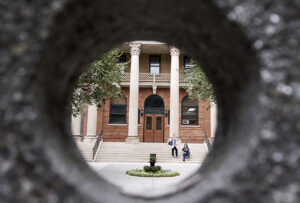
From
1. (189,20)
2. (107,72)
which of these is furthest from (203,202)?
(107,72)

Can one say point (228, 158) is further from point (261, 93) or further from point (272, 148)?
point (261, 93)

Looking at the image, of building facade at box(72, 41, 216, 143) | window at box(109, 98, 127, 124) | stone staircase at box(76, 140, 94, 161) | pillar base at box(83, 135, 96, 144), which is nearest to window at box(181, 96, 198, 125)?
building facade at box(72, 41, 216, 143)

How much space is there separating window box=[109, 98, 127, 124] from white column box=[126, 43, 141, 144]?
3.19 m

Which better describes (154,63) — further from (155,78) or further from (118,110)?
(118,110)

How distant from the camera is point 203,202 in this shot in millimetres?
1276

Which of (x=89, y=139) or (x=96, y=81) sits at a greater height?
(x=96, y=81)

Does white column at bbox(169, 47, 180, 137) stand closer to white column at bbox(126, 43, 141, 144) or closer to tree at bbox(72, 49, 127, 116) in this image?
white column at bbox(126, 43, 141, 144)

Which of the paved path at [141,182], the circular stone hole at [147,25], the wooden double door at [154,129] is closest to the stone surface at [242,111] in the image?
the circular stone hole at [147,25]

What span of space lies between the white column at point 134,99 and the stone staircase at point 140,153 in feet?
3.56

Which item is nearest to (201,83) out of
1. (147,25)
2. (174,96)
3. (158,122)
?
(174,96)

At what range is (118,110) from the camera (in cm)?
2750

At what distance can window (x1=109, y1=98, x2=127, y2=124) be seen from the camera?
2738 centimetres

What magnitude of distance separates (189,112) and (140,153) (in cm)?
869

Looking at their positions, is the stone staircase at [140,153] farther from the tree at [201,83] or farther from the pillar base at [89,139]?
the tree at [201,83]
